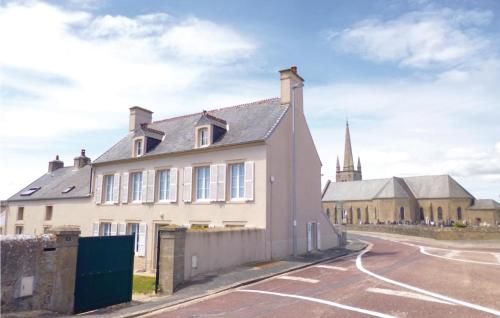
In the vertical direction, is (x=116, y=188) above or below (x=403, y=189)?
below

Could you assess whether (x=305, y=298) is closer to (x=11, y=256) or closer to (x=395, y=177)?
(x=11, y=256)

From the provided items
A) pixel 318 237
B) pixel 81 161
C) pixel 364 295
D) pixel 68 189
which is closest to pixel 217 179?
pixel 318 237

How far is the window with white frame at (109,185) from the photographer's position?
978 inches

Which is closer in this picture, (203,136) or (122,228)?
(203,136)

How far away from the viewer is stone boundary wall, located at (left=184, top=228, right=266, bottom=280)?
12.9m

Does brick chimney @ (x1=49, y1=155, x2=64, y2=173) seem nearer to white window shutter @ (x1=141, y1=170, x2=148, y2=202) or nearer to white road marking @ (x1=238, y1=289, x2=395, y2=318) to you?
white window shutter @ (x1=141, y1=170, x2=148, y2=202)

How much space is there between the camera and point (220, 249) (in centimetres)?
1448

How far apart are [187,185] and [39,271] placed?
12112 mm

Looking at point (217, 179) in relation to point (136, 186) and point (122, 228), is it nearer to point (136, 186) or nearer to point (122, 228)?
point (136, 186)

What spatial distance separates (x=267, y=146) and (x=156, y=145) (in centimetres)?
900

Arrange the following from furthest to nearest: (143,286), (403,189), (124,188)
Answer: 1. (403,189)
2. (124,188)
3. (143,286)

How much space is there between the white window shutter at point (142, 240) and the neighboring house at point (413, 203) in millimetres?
43289

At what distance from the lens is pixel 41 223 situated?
29.5 m

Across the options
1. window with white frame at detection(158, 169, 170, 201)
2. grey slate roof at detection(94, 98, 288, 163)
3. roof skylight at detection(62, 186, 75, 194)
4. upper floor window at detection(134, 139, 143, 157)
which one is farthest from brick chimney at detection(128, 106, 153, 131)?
window with white frame at detection(158, 169, 170, 201)
